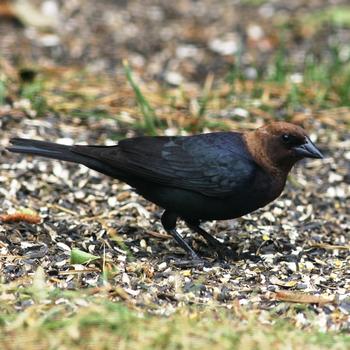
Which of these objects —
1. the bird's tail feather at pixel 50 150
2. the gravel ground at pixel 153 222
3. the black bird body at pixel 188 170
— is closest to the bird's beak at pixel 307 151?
the black bird body at pixel 188 170

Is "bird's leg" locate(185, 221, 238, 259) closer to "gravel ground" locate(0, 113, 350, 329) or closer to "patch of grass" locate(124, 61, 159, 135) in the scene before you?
"gravel ground" locate(0, 113, 350, 329)

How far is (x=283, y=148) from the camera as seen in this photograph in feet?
16.2

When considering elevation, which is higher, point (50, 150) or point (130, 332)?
point (50, 150)

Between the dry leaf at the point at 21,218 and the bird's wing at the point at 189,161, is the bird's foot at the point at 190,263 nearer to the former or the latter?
the bird's wing at the point at 189,161

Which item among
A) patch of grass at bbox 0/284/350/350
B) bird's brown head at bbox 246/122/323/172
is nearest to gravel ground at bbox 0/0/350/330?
patch of grass at bbox 0/284/350/350

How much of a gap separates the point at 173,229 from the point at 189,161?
0.42 m

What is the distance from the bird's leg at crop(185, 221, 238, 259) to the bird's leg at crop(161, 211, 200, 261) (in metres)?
0.14

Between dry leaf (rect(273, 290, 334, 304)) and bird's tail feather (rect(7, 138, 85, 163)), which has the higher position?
bird's tail feather (rect(7, 138, 85, 163))

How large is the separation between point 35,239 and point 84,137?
154 cm

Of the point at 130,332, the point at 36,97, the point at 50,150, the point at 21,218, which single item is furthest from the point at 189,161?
the point at 36,97

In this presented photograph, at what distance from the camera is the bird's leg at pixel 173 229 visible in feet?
16.5

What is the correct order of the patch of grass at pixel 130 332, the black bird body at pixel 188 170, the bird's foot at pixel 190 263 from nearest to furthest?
1. the patch of grass at pixel 130 332
2. the bird's foot at pixel 190 263
3. the black bird body at pixel 188 170

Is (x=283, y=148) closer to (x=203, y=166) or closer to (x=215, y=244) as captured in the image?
(x=203, y=166)

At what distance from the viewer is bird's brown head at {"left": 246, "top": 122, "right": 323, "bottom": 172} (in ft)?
16.2
